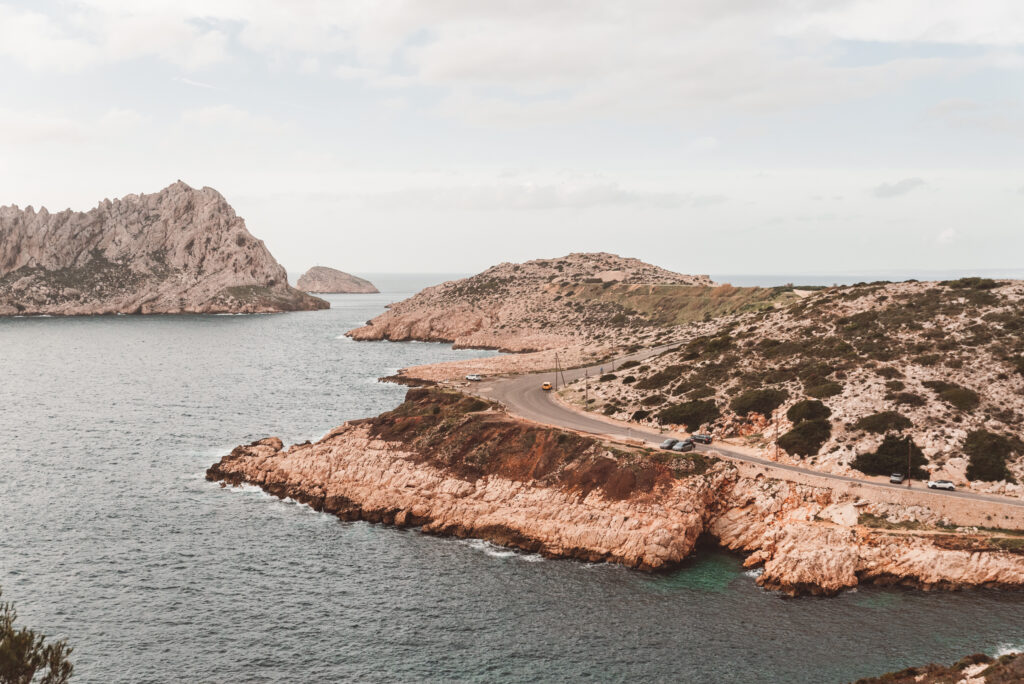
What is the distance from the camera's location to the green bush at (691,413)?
7106 cm

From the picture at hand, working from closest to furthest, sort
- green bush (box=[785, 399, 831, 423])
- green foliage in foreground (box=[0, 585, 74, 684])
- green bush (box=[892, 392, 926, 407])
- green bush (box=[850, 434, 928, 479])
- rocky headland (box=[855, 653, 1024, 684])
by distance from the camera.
A: green foliage in foreground (box=[0, 585, 74, 684]) < rocky headland (box=[855, 653, 1024, 684]) < green bush (box=[850, 434, 928, 479]) < green bush (box=[892, 392, 926, 407]) < green bush (box=[785, 399, 831, 423])

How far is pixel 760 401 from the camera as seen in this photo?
70.9m

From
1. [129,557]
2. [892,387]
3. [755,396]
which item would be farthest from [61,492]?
[892,387]

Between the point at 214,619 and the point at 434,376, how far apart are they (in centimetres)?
8049

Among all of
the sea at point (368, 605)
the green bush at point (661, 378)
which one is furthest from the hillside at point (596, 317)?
the sea at point (368, 605)

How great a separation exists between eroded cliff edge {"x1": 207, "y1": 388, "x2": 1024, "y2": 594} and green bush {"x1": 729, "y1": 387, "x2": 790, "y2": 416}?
12.6 m

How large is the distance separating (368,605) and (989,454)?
4927cm

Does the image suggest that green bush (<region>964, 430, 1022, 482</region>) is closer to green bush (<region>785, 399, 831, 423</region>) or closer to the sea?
green bush (<region>785, 399, 831, 423</region>)

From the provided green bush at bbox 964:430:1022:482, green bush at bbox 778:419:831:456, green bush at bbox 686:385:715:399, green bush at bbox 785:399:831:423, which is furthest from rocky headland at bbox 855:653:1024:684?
green bush at bbox 686:385:715:399

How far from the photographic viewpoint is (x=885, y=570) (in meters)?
49.5

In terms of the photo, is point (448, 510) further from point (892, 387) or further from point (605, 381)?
point (892, 387)

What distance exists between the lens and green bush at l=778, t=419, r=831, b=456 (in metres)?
62.2

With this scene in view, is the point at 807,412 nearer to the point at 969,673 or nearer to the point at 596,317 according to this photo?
the point at 969,673

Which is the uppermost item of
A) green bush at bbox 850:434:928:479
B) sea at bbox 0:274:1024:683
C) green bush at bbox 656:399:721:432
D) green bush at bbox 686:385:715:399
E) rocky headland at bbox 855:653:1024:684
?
green bush at bbox 686:385:715:399
